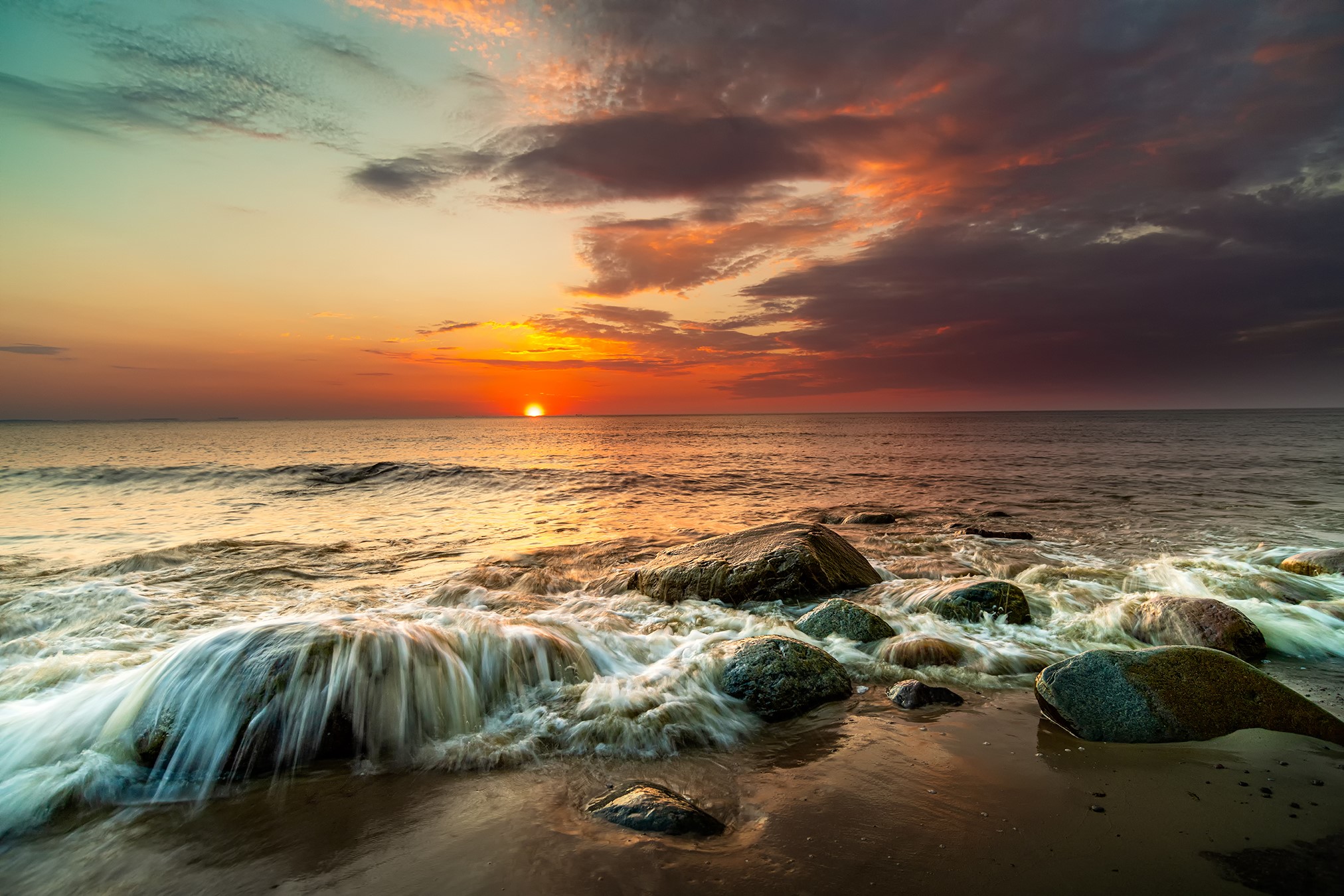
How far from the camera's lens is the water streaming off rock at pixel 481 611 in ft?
14.1

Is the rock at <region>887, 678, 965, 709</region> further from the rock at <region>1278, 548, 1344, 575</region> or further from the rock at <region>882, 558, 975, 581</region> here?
the rock at <region>1278, 548, 1344, 575</region>

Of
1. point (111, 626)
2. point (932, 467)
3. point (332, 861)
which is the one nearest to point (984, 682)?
point (332, 861)

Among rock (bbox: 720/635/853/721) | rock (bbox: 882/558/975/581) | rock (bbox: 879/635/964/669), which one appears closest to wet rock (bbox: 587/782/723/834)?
rock (bbox: 720/635/853/721)

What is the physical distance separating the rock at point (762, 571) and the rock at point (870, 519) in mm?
5912

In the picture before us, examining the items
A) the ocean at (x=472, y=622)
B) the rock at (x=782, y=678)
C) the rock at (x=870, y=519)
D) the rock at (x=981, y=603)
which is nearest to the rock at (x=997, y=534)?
the ocean at (x=472, y=622)

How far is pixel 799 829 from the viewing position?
3.25 metres

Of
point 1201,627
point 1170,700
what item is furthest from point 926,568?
point 1170,700

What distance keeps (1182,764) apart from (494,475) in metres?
29.6

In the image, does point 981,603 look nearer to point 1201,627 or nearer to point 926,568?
point 1201,627

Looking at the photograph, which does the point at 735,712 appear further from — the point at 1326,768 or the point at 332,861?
the point at 1326,768

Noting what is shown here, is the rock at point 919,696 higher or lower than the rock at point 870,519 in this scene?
higher

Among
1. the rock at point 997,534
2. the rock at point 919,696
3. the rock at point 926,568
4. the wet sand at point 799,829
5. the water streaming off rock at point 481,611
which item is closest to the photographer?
the wet sand at point 799,829

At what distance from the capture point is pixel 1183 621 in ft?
20.9

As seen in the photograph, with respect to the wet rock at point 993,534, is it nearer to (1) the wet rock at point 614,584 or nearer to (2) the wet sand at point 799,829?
(1) the wet rock at point 614,584
